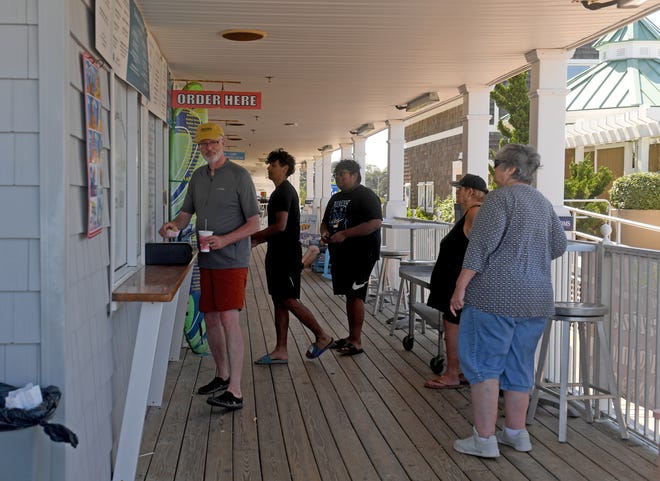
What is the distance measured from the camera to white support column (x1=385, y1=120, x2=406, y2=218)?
12.7 metres

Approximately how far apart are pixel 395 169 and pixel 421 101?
9.99 feet

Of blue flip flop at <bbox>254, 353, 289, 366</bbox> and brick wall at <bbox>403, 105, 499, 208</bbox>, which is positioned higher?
brick wall at <bbox>403, 105, 499, 208</bbox>

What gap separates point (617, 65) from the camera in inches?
985

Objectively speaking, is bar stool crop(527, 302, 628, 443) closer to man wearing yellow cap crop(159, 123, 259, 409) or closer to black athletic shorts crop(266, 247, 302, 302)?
man wearing yellow cap crop(159, 123, 259, 409)

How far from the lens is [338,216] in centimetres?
640

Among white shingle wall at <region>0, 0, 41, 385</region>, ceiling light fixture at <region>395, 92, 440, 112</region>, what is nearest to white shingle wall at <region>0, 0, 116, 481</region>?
white shingle wall at <region>0, 0, 41, 385</region>

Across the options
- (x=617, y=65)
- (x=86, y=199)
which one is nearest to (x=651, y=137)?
(x=617, y=65)

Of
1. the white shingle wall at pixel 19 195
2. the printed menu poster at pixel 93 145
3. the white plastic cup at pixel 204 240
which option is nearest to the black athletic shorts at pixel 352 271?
the white plastic cup at pixel 204 240

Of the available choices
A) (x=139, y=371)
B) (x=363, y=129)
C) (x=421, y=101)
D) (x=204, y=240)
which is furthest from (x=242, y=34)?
(x=363, y=129)

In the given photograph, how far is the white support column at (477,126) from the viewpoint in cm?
→ 881

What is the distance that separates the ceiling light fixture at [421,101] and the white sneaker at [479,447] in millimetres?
5897

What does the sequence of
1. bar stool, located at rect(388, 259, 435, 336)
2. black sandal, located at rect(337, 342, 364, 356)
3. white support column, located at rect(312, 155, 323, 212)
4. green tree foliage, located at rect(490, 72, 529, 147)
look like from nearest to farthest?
black sandal, located at rect(337, 342, 364, 356), bar stool, located at rect(388, 259, 435, 336), green tree foliage, located at rect(490, 72, 529, 147), white support column, located at rect(312, 155, 323, 212)

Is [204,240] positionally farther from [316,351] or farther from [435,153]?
[435,153]

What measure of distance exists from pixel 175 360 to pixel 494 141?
1821 centimetres
